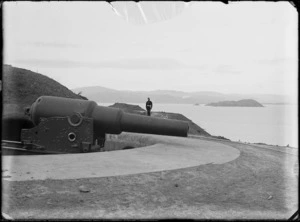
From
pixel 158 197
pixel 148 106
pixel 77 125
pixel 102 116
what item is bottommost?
pixel 158 197

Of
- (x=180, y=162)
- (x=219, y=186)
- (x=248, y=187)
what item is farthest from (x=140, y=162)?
(x=248, y=187)

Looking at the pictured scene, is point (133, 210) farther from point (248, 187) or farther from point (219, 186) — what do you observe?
point (248, 187)

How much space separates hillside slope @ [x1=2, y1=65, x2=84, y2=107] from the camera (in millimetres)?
17202

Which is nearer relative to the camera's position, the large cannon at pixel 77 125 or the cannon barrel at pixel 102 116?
A: the large cannon at pixel 77 125

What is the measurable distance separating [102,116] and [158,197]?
3380 mm

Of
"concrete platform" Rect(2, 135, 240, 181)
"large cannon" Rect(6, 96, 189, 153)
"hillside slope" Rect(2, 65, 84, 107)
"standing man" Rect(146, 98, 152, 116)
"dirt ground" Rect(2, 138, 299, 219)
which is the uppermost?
"hillside slope" Rect(2, 65, 84, 107)

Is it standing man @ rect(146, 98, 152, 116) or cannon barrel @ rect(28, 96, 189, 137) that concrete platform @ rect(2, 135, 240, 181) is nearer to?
cannon barrel @ rect(28, 96, 189, 137)

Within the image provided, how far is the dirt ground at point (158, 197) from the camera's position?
4.35m

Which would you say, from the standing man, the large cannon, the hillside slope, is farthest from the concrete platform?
the hillside slope

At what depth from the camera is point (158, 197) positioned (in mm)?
4965

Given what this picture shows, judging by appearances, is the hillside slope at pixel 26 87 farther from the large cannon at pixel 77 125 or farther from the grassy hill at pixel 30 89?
the large cannon at pixel 77 125

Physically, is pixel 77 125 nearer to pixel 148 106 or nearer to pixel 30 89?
pixel 148 106

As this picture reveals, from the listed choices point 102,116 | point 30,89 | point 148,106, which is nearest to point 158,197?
point 102,116

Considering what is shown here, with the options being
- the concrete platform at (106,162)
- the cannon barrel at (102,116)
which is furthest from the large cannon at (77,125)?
the concrete platform at (106,162)
